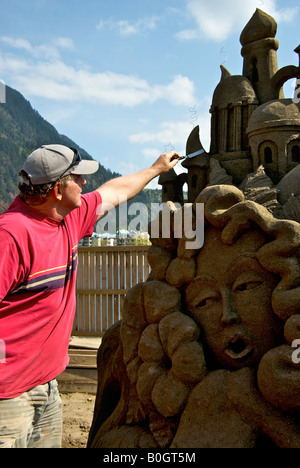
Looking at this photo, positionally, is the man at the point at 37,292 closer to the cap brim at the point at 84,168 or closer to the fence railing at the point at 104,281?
the cap brim at the point at 84,168

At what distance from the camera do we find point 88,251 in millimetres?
6508

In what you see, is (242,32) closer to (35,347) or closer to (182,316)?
(182,316)

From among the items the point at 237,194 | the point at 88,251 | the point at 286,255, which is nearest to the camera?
the point at 286,255

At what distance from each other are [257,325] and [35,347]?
1068 mm

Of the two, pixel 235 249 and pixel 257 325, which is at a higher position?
pixel 235 249

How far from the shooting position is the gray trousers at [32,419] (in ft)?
5.87

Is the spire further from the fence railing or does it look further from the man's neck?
the man's neck

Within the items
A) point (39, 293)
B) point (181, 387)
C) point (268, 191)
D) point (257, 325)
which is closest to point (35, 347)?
point (39, 293)

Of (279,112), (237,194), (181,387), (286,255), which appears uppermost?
(279,112)

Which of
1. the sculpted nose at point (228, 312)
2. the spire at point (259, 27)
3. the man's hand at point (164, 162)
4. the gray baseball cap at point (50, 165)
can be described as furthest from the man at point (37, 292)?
the spire at point (259, 27)

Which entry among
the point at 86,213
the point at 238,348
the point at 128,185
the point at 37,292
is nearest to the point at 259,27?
the point at 128,185

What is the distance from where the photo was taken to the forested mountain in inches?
2479

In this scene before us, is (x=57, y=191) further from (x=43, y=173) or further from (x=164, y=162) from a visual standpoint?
(x=164, y=162)

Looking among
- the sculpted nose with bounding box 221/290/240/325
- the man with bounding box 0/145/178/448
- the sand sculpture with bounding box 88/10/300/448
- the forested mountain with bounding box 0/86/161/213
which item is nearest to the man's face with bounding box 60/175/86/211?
the man with bounding box 0/145/178/448
